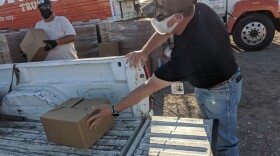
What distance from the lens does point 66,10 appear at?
8938mm

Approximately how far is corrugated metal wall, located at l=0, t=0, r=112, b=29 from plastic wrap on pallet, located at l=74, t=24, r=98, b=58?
2.41m

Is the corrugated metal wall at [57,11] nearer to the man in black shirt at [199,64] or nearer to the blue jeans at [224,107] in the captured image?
the man in black shirt at [199,64]

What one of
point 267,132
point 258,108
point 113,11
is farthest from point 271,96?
point 113,11

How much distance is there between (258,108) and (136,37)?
267cm

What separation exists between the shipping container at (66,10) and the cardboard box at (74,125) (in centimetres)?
649

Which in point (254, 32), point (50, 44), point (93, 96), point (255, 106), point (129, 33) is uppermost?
point (50, 44)

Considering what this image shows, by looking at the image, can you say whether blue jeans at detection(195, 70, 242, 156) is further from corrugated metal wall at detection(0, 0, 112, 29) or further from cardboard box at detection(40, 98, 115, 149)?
corrugated metal wall at detection(0, 0, 112, 29)

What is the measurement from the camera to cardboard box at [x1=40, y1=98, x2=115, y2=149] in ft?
7.34

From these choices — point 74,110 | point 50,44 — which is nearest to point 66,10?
point 50,44

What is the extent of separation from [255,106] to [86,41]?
3806 millimetres

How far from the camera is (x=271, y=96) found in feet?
15.7

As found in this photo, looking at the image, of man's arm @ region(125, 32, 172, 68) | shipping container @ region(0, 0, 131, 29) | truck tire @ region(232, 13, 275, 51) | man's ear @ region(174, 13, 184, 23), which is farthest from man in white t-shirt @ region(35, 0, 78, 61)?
truck tire @ region(232, 13, 275, 51)

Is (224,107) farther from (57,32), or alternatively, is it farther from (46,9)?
(46,9)

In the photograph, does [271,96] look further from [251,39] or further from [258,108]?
[251,39]
